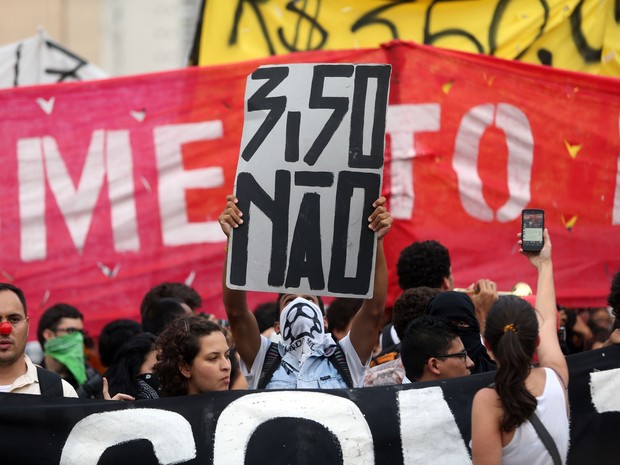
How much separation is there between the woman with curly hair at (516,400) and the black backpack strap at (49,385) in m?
1.84

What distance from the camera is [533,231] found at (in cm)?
425

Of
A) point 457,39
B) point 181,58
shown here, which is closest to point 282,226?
point 457,39

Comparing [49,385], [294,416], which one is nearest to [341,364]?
[294,416]

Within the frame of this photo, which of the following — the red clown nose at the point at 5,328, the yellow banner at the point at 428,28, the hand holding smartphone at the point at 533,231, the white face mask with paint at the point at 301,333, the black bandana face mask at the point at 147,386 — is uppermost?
the yellow banner at the point at 428,28

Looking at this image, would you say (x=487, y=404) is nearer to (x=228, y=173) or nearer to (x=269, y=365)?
(x=269, y=365)

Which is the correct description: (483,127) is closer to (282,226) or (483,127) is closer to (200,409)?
(282,226)

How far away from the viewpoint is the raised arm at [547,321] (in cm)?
384

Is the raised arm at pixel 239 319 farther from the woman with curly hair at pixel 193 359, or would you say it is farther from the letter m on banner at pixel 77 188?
the letter m on banner at pixel 77 188

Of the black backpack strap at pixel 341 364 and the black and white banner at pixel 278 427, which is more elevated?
the black backpack strap at pixel 341 364

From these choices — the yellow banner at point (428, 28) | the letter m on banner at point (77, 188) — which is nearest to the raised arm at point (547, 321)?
the yellow banner at point (428, 28)

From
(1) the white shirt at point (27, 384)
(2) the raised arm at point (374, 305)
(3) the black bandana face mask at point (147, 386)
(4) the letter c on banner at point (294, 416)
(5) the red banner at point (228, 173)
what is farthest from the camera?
(5) the red banner at point (228, 173)

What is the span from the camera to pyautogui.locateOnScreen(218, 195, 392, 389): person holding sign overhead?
4.68 meters

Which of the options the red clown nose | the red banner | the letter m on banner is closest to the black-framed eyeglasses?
the red clown nose

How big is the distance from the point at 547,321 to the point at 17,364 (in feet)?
6.76
